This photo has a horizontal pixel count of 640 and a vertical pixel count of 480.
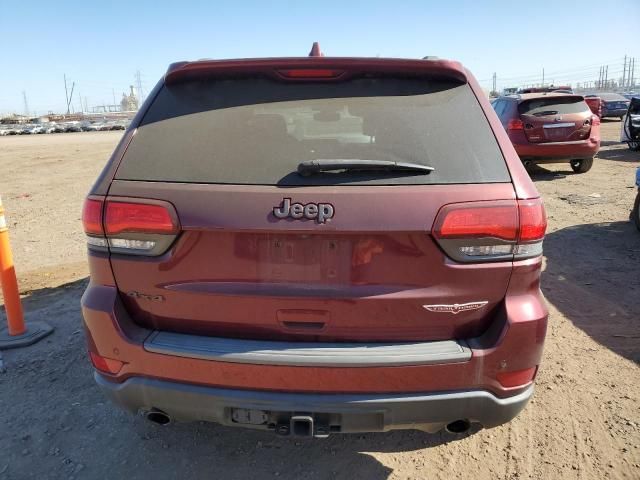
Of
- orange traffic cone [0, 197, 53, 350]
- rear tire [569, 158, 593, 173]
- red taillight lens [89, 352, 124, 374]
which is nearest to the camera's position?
→ red taillight lens [89, 352, 124, 374]

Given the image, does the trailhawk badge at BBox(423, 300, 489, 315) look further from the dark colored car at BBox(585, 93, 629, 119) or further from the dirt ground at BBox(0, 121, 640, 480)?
the dark colored car at BBox(585, 93, 629, 119)

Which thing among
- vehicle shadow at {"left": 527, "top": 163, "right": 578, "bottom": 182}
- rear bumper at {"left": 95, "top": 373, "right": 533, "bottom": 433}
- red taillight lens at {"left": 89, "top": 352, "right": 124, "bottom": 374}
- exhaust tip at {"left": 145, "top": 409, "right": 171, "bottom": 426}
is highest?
red taillight lens at {"left": 89, "top": 352, "right": 124, "bottom": 374}

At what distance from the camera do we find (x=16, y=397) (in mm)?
3186

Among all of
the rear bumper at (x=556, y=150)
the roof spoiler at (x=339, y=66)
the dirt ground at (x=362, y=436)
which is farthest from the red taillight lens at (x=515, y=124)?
the roof spoiler at (x=339, y=66)

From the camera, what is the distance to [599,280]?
506 cm

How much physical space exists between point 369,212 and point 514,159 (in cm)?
69

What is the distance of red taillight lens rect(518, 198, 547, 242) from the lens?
6.47 ft

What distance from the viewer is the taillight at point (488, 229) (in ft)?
6.31

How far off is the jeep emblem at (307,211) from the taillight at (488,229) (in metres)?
0.42

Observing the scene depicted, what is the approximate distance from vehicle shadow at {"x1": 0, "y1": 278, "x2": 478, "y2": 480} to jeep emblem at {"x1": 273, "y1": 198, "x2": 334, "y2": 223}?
1.40 m

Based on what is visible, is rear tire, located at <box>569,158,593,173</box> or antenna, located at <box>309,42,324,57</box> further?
rear tire, located at <box>569,158,593,173</box>

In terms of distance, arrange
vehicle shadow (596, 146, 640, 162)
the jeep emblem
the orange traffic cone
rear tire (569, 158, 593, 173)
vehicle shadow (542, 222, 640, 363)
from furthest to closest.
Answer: vehicle shadow (596, 146, 640, 162)
rear tire (569, 158, 593, 173)
vehicle shadow (542, 222, 640, 363)
the orange traffic cone
the jeep emblem

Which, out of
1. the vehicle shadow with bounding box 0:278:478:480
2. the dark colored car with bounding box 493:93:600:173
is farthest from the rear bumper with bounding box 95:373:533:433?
the dark colored car with bounding box 493:93:600:173

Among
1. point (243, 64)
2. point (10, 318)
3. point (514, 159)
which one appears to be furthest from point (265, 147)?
point (10, 318)
